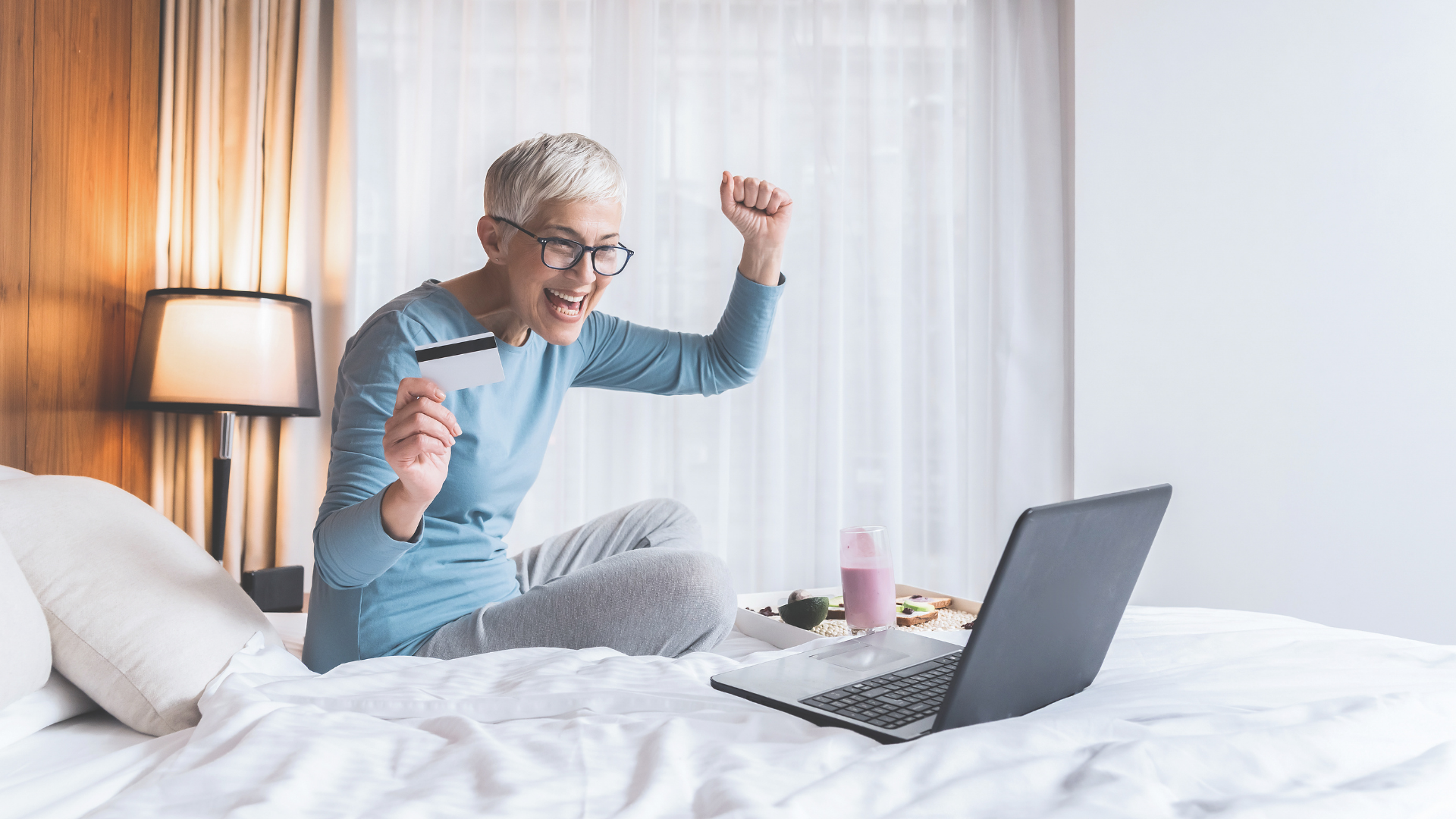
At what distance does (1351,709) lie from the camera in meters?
0.72

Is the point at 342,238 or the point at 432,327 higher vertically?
the point at 342,238

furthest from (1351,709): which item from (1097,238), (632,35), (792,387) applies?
(632,35)

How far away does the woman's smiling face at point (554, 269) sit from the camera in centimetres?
129

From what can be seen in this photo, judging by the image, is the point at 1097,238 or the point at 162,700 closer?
the point at 162,700

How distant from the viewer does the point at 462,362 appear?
A: 0.94 meters

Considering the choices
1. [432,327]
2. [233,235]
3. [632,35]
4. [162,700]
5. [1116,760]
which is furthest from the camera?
[632,35]

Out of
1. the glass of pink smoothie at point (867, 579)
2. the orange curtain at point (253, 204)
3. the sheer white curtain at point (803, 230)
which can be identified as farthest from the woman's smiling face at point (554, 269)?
the orange curtain at point (253, 204)

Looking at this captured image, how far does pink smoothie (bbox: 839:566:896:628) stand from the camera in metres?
1.29

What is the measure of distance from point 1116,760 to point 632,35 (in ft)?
8.83

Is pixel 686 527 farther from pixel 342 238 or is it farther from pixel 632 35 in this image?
pixel 632 35

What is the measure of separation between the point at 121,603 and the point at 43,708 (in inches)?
4.6

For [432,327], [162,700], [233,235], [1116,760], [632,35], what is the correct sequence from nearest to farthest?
1. [1116,760]
2. [162,700]
3. [432,327]
4. [233,235]
5. [632,35]

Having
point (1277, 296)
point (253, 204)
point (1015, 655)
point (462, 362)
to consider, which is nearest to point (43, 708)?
point (462, 362)

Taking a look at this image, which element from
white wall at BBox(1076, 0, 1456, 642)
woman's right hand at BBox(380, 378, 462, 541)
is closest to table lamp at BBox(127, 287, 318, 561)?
woman's right hand at BBox(380, 378, 462, 541)
